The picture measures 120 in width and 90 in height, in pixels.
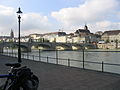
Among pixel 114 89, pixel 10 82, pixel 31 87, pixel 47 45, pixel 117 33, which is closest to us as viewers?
pixel 31 87

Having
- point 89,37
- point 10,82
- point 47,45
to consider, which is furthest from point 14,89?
point 89,37

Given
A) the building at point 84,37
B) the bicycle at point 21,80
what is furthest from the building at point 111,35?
the bicycle at point 21,80

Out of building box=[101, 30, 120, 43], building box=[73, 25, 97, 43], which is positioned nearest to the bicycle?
building box=[73, 25, 97, 43]

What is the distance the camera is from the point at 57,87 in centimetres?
639

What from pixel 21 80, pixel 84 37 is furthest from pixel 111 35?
pixel 21 80

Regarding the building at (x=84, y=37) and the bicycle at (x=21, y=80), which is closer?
the bicycle at (x=21, y=80)

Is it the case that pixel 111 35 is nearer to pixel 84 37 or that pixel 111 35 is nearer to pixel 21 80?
pixel 84 37

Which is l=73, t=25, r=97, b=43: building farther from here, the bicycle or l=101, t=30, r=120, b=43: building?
the bicycle

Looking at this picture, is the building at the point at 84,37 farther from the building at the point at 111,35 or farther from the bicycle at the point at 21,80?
the bicycle at the point at 21,80

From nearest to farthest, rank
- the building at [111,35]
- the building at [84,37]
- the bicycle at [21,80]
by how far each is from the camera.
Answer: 1. the bicycle at [21,80]
2. the building at [84,37]
3. the building at [111,35]

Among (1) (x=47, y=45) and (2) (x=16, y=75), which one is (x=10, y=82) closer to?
(2) (x=16, y=75)

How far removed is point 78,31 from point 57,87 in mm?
165515

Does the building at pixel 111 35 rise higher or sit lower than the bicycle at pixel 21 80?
higher

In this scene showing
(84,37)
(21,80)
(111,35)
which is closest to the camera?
(21,80)
